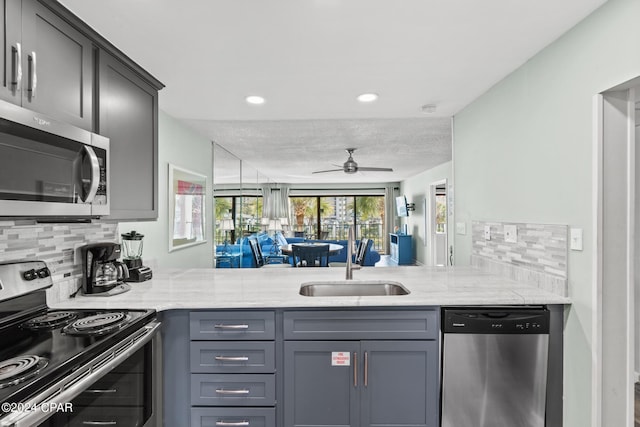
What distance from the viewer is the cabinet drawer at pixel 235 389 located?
175cm

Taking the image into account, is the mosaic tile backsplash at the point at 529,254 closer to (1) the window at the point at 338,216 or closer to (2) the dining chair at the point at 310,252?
(2) the dining chair at the point at 310,252

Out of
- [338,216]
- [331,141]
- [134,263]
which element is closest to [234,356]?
[134,263]

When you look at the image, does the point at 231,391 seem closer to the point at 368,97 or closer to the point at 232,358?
the point at 232,358

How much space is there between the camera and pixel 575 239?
168 cm

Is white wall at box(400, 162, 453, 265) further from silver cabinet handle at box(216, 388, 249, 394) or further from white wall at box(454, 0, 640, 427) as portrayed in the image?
silver cabinet handle at box(216, 388, 249, 394)

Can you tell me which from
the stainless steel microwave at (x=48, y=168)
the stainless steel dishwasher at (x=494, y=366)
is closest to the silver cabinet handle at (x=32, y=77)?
the stainless steel microwave at (x=48, y=168)

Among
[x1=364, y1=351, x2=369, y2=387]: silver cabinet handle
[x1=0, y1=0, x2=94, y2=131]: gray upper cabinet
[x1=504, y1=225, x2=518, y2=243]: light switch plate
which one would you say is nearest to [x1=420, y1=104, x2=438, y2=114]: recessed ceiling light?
[x1=504, y1=225, x2=518, y2=243]: light switch plate

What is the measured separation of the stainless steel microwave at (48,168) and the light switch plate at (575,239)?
88.8 inches

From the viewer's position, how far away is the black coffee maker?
1886 mm

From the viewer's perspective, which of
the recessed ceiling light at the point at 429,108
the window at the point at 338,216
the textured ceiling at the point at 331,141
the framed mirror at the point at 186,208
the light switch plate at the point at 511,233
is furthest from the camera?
the window at the point at 338,216

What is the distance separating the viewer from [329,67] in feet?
6.92

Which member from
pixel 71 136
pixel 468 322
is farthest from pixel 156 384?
pixel 468 322

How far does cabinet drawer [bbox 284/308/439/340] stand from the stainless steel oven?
70 cm

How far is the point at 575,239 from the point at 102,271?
2.56m
